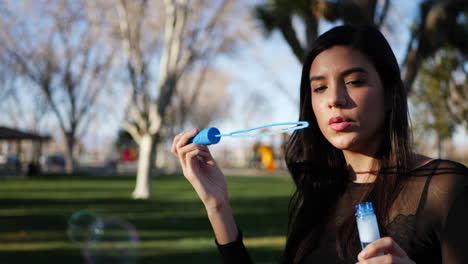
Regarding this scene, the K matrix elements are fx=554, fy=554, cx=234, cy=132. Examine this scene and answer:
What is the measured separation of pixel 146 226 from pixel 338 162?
7868 mm

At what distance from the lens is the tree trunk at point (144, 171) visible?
15.9m

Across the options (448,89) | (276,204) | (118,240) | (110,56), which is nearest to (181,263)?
(118,240)

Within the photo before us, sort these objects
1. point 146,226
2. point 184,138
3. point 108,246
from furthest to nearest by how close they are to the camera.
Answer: point 146,226 < point 108,246 < point 184,138

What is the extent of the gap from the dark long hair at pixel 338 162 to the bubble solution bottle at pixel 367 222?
39 centimetres

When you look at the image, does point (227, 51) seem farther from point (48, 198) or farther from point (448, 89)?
point (48, 198)

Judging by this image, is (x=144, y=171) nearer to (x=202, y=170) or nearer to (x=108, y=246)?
(x=108, y=246)

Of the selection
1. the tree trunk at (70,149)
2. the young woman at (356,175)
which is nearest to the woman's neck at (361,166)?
the young woman at (356,175)

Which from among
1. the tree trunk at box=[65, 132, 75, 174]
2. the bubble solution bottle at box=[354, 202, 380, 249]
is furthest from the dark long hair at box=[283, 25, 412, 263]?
the tree trunk at box=[65, 132, 75, 174]

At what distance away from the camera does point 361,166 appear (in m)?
1.75

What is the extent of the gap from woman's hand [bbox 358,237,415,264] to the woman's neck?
0.52m

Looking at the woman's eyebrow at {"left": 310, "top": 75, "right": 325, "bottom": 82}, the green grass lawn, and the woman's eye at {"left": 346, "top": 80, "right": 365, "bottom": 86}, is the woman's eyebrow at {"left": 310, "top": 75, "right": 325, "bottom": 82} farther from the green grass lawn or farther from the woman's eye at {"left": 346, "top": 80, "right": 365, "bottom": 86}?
the green grass lawn

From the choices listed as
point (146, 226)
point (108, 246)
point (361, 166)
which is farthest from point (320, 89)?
point (146, 226)

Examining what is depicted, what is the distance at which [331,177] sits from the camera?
1883 mm

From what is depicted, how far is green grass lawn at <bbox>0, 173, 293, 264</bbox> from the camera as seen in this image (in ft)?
22.4
